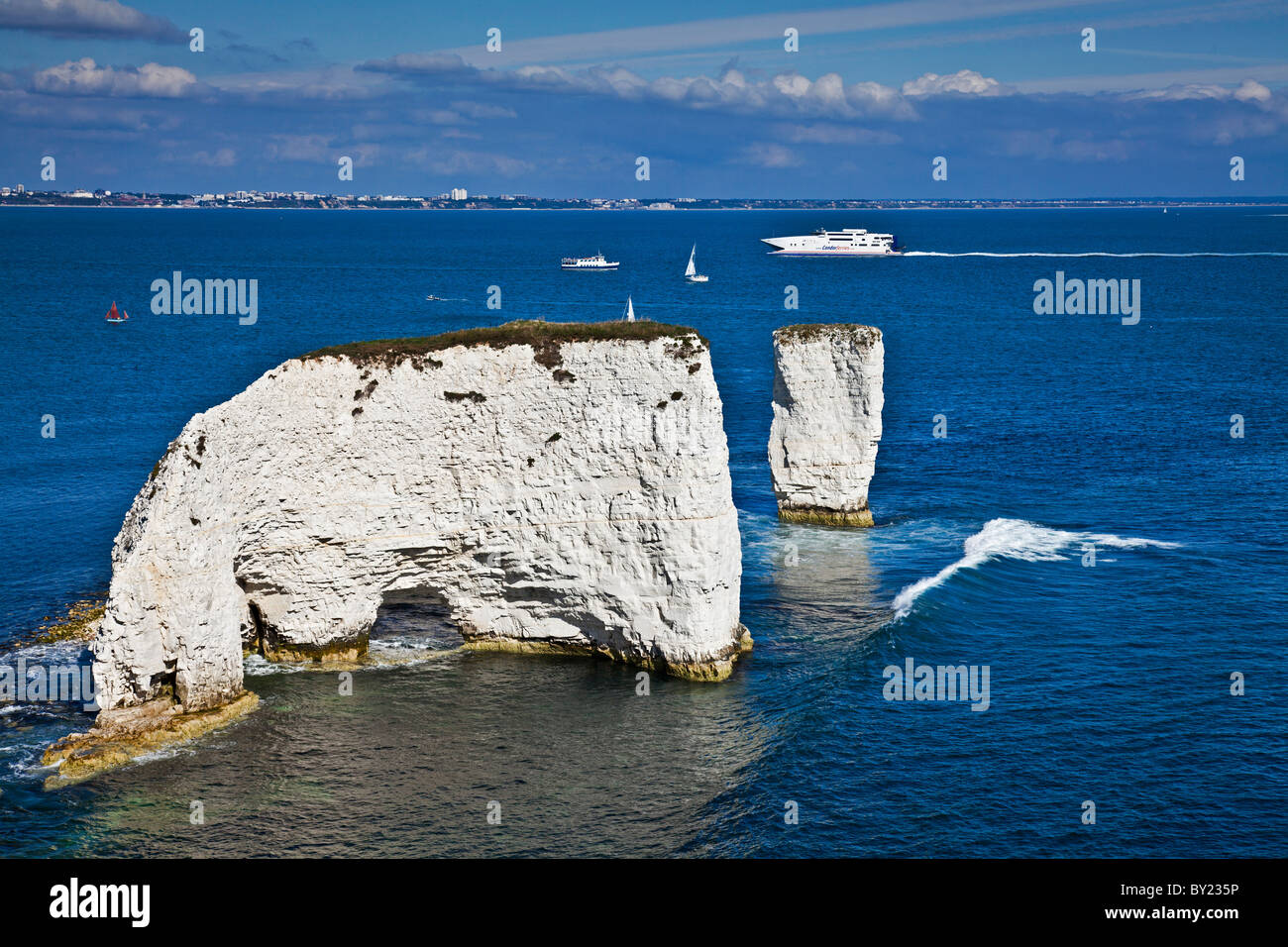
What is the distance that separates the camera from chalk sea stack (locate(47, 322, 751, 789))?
121 feet

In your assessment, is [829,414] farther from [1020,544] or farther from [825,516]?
[1020,544]

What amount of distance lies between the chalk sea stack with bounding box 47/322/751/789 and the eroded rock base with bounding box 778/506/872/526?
677 inches

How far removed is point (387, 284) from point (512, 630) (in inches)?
4513

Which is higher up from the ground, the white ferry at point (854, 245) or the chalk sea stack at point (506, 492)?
the white ferry at point (854, 245)

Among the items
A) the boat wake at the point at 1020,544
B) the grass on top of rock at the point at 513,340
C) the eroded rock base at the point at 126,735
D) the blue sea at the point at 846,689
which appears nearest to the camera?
the blue sea at the point at 846,689

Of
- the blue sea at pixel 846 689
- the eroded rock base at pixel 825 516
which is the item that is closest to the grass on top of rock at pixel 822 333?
the eroded rock base at pixel 825 516

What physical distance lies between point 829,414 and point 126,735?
33.2 metres

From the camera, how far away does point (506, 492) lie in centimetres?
3847

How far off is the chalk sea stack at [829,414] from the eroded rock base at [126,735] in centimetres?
2853

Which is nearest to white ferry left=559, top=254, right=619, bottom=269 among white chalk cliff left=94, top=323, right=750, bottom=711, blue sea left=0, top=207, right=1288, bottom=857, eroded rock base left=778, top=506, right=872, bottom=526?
blue sea left=0, top=207, right=1288, bottom=857

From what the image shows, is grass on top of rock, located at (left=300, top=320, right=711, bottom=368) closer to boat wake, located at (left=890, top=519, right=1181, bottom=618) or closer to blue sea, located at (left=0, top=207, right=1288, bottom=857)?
blue sea, located at (left=0, top=207, right=1288, bottom=857)

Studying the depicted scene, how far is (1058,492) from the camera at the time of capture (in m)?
58.5

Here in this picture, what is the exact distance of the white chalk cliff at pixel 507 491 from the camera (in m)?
37.0

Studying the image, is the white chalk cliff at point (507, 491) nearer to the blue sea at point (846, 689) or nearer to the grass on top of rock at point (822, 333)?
the blue sea at point (846, 689)
